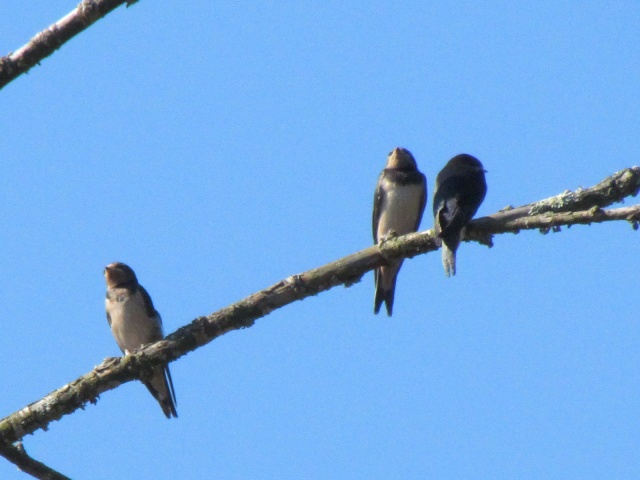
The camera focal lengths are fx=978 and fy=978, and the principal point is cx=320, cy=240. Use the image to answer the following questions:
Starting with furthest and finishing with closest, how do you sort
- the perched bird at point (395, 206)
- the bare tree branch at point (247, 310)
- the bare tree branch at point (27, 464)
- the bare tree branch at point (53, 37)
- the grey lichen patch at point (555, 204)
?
the perched bird at point (395, 206) < the grey lichen patch at point (555, 204) < the bare tree branch at point (247, 310) < the bare tree branch at point (27, 464) < the bare tree branch at point (53, 37)

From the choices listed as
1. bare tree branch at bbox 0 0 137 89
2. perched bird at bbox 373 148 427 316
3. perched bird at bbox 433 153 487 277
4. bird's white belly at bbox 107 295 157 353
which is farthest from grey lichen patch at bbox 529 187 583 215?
bird's white belly at bbox 107 295 157 353

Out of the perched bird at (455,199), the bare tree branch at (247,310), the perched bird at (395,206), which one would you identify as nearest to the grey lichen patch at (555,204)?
the bare tree branch at (247,310)

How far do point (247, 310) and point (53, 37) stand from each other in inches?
69.2

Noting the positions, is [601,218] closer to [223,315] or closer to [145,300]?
[223,315]


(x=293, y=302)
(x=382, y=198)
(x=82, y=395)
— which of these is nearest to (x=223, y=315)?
(x=293, y=302)

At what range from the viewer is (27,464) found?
11.0ft

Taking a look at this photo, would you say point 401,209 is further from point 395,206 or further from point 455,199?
point 455,199

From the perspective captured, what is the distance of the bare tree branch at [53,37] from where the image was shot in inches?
105

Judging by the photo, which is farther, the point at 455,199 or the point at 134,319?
the point at 134,319

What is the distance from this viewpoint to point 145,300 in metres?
8.66

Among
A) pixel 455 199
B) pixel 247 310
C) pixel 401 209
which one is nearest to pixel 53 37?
pixel 247 310

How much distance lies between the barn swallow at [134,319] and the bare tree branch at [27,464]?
495 cm

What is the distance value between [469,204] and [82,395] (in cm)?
264

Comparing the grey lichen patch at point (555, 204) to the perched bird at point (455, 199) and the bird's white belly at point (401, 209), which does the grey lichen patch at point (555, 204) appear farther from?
the bird's white belly at point (401, 209)
